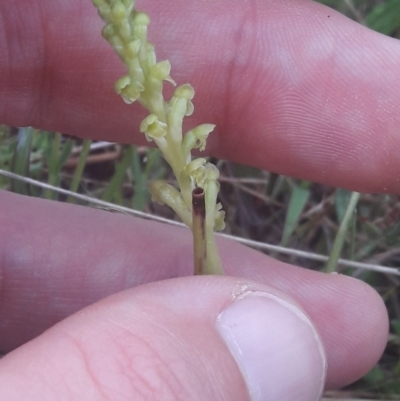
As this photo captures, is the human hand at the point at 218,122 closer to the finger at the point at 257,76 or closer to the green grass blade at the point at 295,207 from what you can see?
the finger at the point at 257,76

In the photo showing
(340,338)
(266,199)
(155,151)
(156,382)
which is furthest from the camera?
(266,199)

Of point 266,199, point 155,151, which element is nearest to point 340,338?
point 266,199

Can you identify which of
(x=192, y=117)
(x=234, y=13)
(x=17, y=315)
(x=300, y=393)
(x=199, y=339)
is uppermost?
(x=234, y=13)

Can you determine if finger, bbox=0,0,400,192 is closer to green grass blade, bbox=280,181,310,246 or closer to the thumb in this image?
green grass blade, bbox=280,181,310,246

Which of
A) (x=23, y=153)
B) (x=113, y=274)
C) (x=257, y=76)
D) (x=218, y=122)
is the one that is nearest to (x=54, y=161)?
(x=23, y=153)

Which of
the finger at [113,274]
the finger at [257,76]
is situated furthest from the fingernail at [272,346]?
the finger at [257,76]

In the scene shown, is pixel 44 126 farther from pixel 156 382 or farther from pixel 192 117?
pixel 156 382

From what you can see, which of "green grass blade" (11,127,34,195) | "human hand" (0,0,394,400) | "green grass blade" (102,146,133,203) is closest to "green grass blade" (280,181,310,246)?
"human hand" (0,0,394,400)
